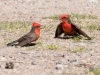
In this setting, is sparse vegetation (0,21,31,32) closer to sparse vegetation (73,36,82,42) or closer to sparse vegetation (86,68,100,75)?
sparse vegetation (73,36,82,42)

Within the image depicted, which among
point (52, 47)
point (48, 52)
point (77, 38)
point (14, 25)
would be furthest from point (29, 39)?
point (14, 25)

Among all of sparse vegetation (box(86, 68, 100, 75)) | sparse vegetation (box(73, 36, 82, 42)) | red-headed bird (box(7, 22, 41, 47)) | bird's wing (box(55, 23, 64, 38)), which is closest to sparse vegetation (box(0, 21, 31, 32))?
bird's wing (box(55, 23, 64, 38))

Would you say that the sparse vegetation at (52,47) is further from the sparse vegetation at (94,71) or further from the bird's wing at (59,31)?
the sparse vegetation at (94,71)

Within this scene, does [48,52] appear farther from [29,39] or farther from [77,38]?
[77,38]

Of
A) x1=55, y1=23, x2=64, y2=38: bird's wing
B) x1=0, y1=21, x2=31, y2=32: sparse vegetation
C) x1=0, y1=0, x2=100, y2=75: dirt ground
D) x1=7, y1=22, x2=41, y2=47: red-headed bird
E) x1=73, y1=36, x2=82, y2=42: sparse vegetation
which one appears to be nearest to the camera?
x1=0, y1=0, x2=100, y2=75: dirt ground

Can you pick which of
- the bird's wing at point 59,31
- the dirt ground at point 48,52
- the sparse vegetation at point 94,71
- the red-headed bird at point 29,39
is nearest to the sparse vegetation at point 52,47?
the dirt ground at point 48,52

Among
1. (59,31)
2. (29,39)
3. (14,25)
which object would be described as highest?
(29,39)

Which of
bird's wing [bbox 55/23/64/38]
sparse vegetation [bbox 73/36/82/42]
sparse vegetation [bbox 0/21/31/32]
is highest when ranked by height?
bird's wing [bbox 55/23/64/38]

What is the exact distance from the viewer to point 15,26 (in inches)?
637

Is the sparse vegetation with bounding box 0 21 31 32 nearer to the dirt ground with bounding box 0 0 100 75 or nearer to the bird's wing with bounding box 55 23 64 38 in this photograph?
the dirt ground with bounding box 0 0 100 75

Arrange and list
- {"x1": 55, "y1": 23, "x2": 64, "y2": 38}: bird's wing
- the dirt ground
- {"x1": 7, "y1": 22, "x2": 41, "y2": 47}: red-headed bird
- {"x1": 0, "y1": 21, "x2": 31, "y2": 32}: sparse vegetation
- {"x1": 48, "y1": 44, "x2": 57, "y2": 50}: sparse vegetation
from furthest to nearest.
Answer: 1. {"x1": 0, "y1": 21, "x2": 31, "y2": 32}: sparse vegetation
2. {"x1": 55, "y1": 23, "x2": 64, "y2": 38}: bird's wing
3. {"x1": 7, "y1": 22, "x2": 41, "y2": 47}: red-headed bird
4. {"x1": 48, "y1": 44, "x2": 57, "y2": 50}: sparse vegetation
5. the dirt ground

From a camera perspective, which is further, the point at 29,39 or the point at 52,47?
the point at 29,39

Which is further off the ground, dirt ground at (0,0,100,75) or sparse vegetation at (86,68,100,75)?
sparse vegetation at (86,68,100,75)

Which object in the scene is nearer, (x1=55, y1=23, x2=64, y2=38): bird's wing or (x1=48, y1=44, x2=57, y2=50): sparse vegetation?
(x1=48, y1=44, x2=57, y2=50): sparse vegetation
